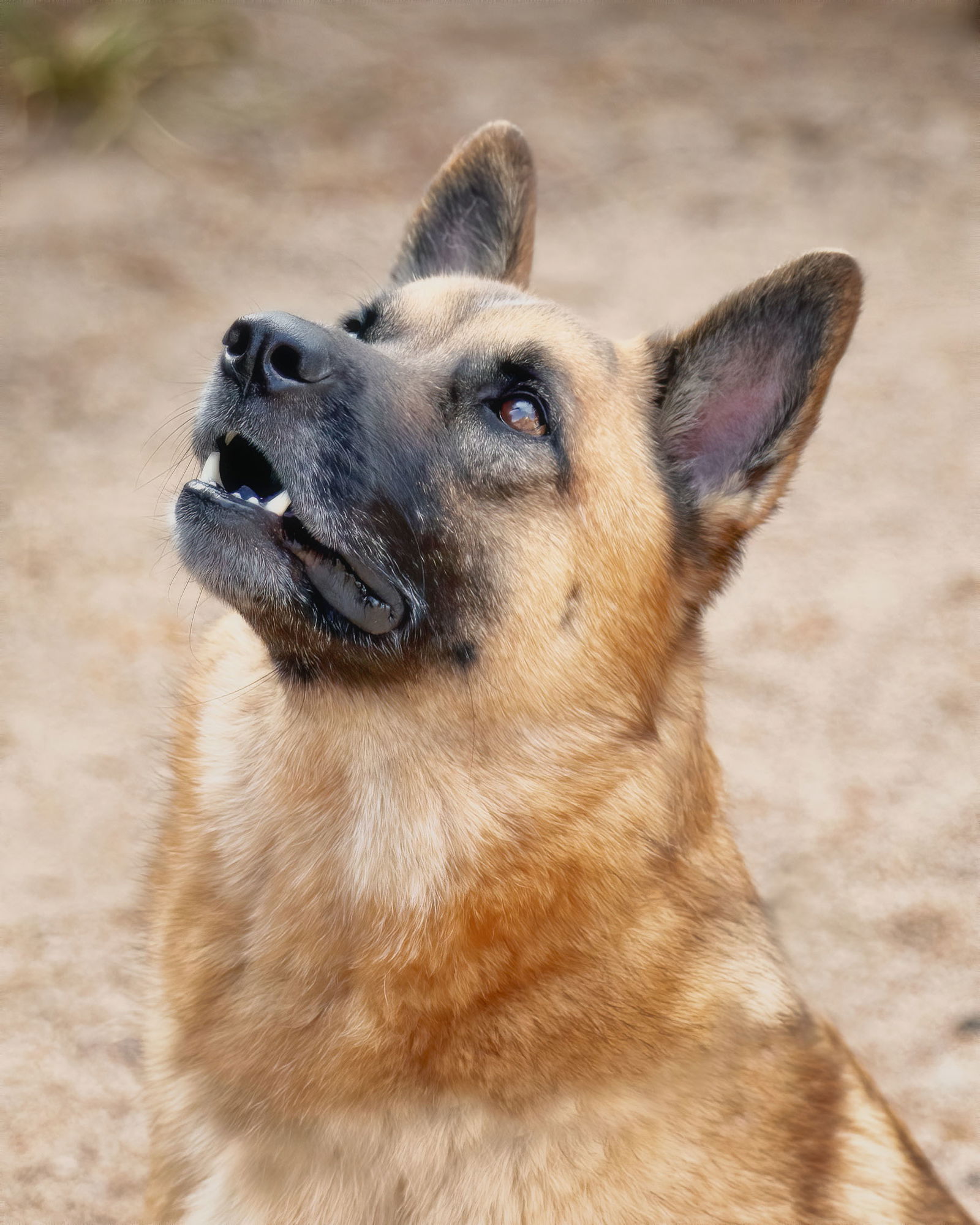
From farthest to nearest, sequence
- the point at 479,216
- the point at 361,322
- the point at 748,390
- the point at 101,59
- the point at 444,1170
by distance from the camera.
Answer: the point at 101,59
the point at 479,216
the point at 361,322
the point at 748,390
the point at 444,1170

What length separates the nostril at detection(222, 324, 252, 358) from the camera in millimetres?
2549

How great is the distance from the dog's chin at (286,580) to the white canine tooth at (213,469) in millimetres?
37

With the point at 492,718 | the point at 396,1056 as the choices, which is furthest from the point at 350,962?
the point at 492,718

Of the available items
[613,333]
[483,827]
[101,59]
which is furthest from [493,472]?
[101,59]

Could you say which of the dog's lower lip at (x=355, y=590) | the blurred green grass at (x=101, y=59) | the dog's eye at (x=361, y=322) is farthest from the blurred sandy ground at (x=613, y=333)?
the dog's lower lip at (x=355, y=590)

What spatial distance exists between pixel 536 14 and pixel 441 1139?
867 centimetres

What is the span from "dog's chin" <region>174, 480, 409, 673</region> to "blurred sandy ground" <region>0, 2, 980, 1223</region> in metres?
1.47

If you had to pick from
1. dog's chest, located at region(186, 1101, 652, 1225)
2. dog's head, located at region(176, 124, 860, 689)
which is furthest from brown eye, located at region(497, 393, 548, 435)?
dog's chest, located at region(186, 1101, 652, 1225)

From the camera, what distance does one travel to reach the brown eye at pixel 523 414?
2.81 m

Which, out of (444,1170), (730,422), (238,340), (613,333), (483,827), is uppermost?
(730,422)

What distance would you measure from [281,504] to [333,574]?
0.59ft

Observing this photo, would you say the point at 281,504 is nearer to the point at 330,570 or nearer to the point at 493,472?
the point at 330,570

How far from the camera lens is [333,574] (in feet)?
A: 8.54

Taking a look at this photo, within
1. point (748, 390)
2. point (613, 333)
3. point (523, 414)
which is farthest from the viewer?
point (613, 333)
